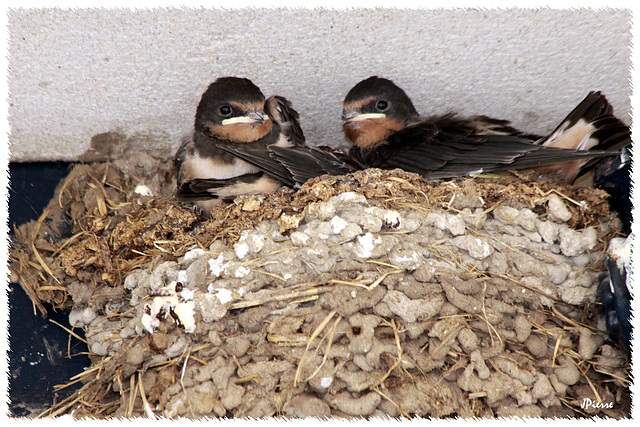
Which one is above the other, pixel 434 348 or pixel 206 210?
pixel 206 210

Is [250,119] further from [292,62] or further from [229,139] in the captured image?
[292,62]

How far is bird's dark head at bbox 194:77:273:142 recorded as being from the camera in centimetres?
288

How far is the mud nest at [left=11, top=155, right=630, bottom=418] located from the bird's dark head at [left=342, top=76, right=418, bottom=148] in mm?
475

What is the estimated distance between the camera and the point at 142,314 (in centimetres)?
243

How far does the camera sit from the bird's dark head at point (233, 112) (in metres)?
2.88

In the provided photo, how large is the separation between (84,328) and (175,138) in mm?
1094

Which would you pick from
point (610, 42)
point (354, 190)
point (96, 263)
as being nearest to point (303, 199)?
point (354, 190)

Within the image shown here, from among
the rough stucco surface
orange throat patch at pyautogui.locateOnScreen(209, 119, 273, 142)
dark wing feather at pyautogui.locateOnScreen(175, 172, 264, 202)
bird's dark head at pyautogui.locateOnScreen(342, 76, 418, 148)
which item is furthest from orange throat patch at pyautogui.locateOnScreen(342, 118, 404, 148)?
dark wing feather at pyautogui.locateOnScreen(175, 172, 264, 202)

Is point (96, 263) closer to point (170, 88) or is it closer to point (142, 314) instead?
point (142, 314)

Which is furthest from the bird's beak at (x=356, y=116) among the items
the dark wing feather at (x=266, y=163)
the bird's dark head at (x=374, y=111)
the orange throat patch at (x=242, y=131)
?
the dark wing feather at (x=266, y=163)

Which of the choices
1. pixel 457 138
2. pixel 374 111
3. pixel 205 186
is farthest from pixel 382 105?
pixel 205 186

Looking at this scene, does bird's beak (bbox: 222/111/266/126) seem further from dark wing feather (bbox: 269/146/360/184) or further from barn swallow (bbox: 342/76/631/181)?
barn swallow (bbox: 342/76/631/181)

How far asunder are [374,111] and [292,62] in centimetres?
52

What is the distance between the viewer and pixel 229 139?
3.07 metres
